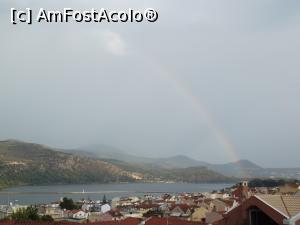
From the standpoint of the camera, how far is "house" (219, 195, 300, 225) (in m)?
14.5

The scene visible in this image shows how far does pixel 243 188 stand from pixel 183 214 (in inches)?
1773

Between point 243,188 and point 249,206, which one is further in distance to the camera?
point 243,188

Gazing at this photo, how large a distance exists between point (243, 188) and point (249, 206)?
275 inches

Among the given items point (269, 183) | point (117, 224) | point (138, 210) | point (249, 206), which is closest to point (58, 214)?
point (138, 210)

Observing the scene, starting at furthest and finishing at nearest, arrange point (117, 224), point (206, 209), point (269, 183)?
point (269, 183) → point (206, 209) → point (117, 224)

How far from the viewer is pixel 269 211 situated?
584 inches

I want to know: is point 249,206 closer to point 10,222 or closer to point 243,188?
point 243,188

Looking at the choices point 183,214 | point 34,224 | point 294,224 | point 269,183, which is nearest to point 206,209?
point 183,214

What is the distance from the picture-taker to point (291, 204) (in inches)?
619

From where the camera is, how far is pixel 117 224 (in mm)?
30094

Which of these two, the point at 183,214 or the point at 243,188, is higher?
the point at 243,188

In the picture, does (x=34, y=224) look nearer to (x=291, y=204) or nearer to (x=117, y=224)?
(x=117, y=224)

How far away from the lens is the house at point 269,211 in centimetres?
1453

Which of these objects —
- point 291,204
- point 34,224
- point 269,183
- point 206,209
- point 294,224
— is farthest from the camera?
point 269,183
